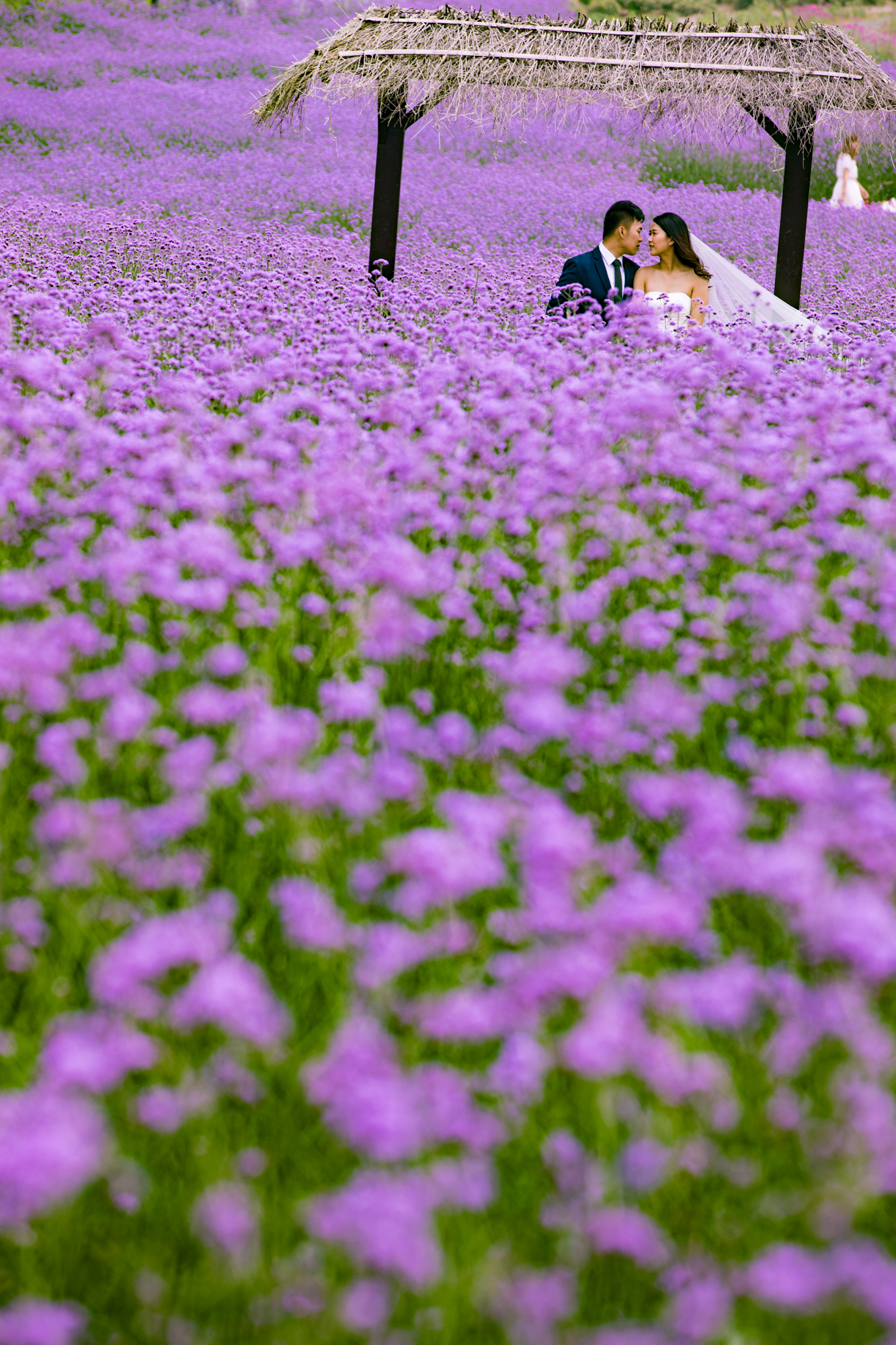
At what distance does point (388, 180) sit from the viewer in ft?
35.7

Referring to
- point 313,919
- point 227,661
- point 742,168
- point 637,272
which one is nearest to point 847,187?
point 742,168

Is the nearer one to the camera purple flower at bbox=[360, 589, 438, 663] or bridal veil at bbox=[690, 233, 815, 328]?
purple flower at bbox=[360, 589, 438, 663]

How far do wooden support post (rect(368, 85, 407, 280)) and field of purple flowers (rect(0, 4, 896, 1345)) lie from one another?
235 inches

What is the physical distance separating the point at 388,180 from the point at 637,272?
2502mm

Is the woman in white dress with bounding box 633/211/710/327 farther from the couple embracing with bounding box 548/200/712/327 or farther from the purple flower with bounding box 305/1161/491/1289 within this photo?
the purple flower with bounding box 305/1161/491/1289

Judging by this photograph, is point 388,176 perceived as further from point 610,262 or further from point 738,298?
point 738,298

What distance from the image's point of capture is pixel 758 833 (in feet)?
8.13

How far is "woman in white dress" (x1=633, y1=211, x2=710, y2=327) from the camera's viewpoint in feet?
29.9

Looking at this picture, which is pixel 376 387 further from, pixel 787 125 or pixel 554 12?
pixel 554 12

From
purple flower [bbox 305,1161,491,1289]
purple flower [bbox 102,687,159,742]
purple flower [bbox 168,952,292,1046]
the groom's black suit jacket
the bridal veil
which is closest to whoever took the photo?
purple flower [bbox 305,1161,491,1289]

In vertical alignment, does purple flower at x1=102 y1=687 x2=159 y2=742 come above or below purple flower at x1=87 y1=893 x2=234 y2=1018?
above

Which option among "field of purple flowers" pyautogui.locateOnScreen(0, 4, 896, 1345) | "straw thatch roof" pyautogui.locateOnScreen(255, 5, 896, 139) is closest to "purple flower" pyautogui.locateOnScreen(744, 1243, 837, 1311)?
"field of purple flowers" pyautogui.locateOnScreen(0, 4, 896, 1345)

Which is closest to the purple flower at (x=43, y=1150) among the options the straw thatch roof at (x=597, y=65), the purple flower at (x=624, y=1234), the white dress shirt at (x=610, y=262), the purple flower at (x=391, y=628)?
the purple flower at (x=624, y=1234)

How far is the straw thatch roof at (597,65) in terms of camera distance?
1004 cm
